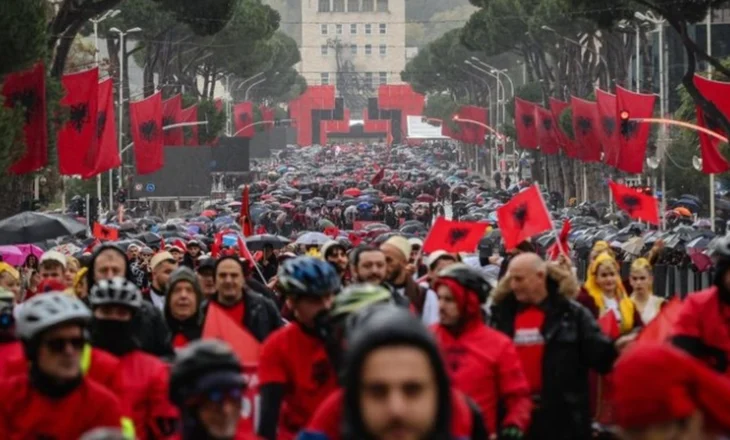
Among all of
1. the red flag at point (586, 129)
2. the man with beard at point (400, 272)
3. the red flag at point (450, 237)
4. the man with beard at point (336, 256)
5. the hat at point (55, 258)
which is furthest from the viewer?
the red flag at point (586, 129)

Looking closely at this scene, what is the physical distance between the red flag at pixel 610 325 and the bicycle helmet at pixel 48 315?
16.6 ft

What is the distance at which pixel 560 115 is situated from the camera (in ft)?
211

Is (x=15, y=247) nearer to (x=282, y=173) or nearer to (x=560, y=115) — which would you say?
(x=560, y=115)

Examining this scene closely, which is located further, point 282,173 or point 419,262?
point 282,173

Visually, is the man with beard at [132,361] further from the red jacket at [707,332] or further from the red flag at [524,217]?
the red flag at [524,217]

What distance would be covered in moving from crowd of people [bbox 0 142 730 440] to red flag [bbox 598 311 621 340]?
32 millimetres

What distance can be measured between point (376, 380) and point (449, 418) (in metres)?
0.19

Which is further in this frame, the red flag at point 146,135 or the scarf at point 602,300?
the red flag at point 146,135

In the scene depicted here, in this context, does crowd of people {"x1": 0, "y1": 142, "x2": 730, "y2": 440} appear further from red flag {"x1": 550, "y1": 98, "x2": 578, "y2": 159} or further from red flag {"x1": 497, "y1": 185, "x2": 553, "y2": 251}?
red flag {"x1": 550, "y1": 98, "x2": 578, "y2": 159}

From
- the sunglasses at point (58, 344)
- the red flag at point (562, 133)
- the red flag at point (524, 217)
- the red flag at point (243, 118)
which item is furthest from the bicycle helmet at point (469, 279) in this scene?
the red flag at point (243, 118)

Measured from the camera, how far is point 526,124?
72250mm

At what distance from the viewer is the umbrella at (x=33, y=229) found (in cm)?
2397

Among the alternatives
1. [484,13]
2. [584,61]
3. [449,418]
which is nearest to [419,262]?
[449,418]

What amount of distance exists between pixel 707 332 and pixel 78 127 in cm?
3009
